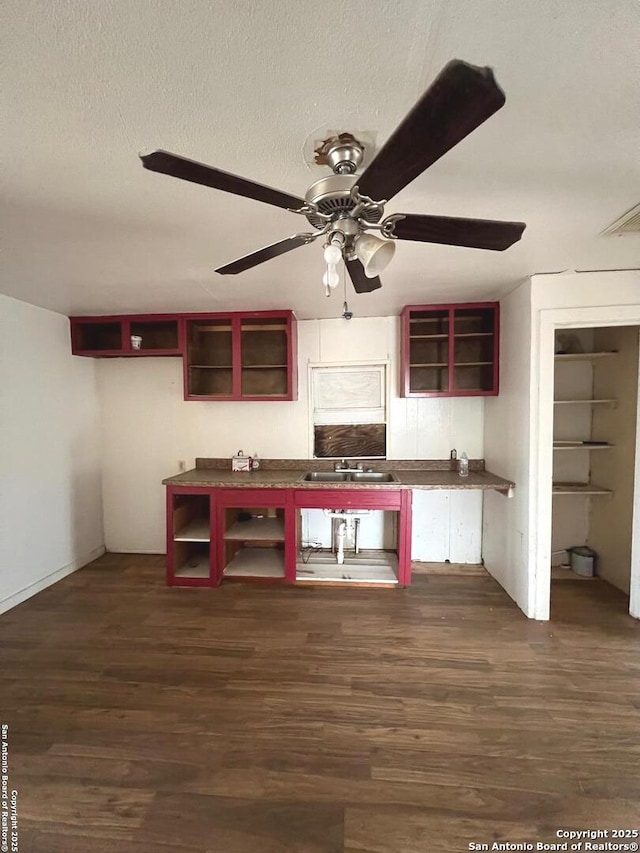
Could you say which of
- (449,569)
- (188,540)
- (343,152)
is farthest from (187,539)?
(343,152)

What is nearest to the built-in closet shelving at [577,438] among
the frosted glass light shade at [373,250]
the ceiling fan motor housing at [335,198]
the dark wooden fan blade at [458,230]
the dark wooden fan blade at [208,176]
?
the dark wooden fan blade at [458,230]

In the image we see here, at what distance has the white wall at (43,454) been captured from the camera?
8.46 feet

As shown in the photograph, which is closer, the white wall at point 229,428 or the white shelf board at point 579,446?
the white shelf board at point 579,446

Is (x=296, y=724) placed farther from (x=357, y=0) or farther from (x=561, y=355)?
(x=561, y=355)

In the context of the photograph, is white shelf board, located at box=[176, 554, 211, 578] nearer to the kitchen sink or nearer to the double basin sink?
the double basin sink

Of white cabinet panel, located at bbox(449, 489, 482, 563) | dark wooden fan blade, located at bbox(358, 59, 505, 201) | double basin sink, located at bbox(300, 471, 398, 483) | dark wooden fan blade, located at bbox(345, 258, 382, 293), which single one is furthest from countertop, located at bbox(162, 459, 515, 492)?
dark wooden fan blade, located at bbox(358, 59, 505, 201)

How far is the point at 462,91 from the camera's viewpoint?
24.2 inches

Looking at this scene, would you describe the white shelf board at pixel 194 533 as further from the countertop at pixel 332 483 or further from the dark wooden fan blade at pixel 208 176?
the dark wooden fan blade at pixel 208 176

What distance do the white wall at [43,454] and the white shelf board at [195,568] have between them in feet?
3.67

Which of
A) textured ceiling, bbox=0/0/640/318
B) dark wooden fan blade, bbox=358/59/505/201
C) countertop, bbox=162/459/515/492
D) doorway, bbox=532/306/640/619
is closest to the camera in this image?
dark wooden fan blade, bbox=358/59/505/201

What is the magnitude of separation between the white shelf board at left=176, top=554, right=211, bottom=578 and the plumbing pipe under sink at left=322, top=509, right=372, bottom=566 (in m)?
1.20

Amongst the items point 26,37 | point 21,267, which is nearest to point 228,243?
point 26,37

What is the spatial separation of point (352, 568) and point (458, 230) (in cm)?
274

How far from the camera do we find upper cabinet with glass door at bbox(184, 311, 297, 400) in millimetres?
3031
